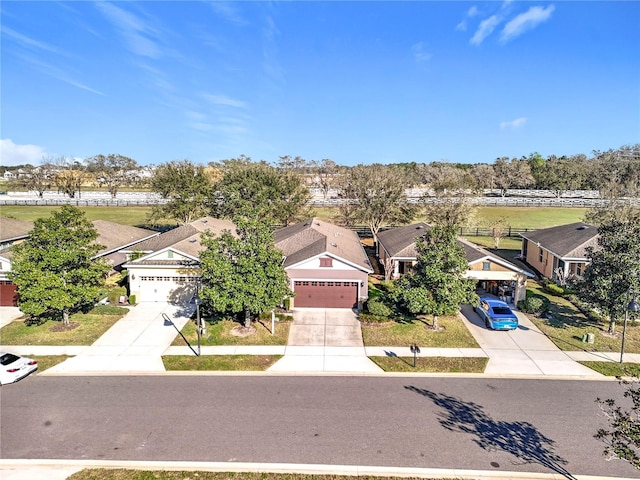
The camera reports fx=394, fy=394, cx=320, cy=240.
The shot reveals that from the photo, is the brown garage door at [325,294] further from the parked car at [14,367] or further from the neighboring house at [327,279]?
the parked car at [14,367]

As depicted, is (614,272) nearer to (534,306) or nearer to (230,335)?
(534,306)

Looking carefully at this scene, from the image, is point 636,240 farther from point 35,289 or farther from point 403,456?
point 35,289

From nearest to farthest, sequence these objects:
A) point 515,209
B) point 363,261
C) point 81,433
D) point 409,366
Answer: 1. point 81,433
2. point 409,366
3. point 363,261
4. point 515,209

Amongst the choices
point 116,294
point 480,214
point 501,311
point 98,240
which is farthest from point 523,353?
point 480,214

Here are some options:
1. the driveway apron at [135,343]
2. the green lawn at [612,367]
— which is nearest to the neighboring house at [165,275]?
the driveway apron at [135,343]

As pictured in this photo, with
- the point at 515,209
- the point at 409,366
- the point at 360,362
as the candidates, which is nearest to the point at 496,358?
the point at 409,366

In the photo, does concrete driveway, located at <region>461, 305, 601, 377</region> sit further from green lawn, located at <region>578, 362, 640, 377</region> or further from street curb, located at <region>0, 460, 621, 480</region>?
street curb, located at <region>0, 460, 621, 480</region>
